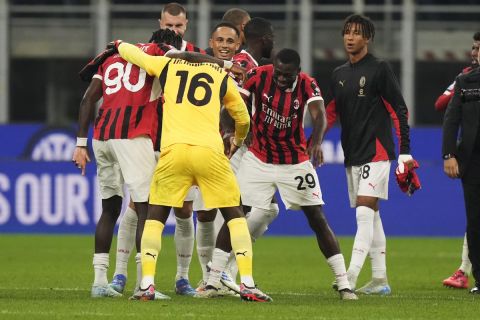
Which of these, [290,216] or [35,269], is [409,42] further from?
[35,269]

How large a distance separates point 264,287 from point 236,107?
2.30 m

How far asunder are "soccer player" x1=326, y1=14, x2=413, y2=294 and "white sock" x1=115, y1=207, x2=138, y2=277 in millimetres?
1763

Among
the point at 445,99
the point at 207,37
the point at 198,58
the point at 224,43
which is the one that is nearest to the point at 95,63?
the point at 198,58

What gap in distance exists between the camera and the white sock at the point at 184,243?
10.0 m

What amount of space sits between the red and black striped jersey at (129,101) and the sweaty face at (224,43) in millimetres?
847

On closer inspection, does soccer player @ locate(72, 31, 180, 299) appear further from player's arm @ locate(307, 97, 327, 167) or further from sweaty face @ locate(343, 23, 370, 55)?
sweaty face @ locate(343, 23, 370, 55)

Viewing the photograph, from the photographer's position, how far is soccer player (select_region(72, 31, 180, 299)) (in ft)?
30.7

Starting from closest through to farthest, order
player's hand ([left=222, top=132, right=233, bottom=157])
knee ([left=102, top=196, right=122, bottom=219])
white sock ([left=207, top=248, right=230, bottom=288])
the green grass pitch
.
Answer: the green grass pitch, white sock ([left=207, top=248, right=230, bottom=288]), knee ([left=102, top=196, right=122, bottom=219]), player's hand ([left=222, top=132, right=233, bottom=157])

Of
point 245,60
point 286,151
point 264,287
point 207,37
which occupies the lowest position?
point 264,287

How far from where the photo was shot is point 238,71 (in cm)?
949

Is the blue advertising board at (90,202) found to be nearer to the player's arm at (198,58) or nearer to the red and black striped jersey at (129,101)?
the red and black striped jersey at (129,101)

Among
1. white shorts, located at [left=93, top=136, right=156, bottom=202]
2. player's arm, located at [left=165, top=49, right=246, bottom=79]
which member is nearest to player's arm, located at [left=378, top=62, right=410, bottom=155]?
player's arm, located at [left=165, top=49, right=246, bottom=79]

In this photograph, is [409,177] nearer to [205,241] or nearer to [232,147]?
[232,147]

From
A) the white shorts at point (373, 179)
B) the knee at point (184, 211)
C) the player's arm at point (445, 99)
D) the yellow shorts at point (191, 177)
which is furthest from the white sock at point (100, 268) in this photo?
the player's arm at point (445, 99)
